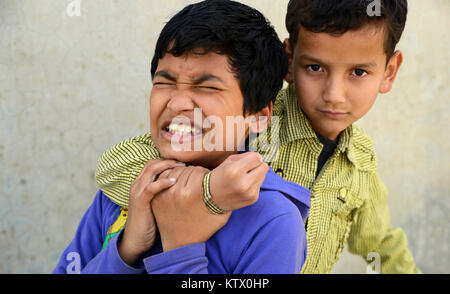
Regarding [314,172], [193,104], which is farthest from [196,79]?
[314,172]

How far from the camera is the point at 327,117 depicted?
1192mm

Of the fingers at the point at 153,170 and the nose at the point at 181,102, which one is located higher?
the nose at the point at 181,102

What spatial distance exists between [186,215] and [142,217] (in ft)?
0.35

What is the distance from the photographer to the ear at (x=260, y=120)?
1.09 meters

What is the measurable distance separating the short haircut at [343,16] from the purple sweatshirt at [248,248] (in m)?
0.40

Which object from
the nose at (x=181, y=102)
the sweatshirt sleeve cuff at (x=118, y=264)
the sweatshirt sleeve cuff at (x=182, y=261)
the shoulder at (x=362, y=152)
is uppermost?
the nose at (x=181, y=102)

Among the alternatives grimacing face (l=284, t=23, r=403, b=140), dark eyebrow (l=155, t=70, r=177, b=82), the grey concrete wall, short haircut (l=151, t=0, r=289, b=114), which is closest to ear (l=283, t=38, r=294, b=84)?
grimacing face (l=284, t=23, r=403, b=140)

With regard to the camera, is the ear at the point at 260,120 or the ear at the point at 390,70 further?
the ear at the point at 390,70

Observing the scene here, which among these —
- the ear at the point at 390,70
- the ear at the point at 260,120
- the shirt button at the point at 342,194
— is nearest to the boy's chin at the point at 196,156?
the ear at the point at 260,120

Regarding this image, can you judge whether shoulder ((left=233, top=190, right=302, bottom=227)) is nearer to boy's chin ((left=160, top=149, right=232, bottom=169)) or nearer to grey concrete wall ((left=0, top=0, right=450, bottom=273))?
boy's chin ((left=160, top=149, right=232, bottom=169))

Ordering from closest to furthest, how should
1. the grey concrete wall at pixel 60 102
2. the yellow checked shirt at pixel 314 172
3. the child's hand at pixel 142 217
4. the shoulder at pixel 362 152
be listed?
the child's hand at pixel 142 217 < the yellow checked shirt at pixel 314 172 < the shoulder at pixel 362 152 < the grey concrete wall at pixel 60 102

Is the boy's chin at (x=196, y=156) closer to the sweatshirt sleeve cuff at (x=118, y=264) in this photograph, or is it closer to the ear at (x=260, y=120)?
the ear at (x=260, y=120)

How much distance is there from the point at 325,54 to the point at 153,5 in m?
0.80

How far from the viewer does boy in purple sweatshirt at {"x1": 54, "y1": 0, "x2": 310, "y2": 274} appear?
0.89 m
